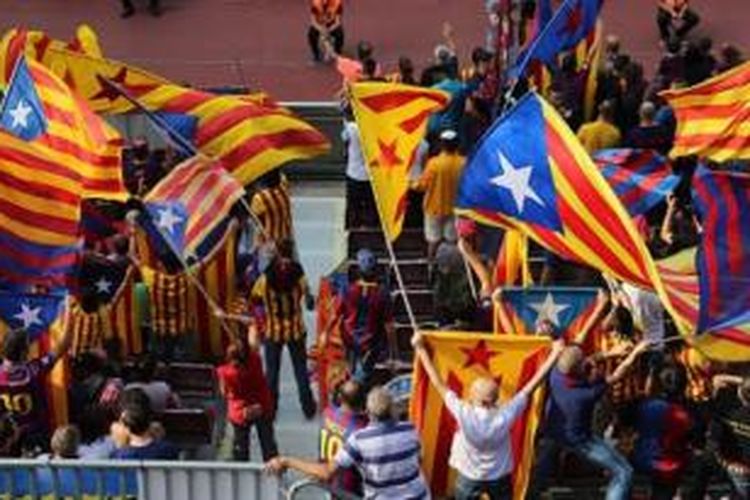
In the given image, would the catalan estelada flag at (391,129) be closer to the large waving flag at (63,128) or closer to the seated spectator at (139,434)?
the large waving flag at (63,128)

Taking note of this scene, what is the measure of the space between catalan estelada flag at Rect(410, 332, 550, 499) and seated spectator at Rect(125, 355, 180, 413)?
80.0 inches

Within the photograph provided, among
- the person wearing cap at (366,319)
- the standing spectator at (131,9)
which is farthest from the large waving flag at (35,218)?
the standing spectator at (131,9)

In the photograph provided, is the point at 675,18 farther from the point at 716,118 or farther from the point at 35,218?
the point at 35,218

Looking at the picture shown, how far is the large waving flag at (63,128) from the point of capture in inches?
508

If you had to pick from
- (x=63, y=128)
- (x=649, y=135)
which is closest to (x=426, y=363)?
(x=63, y=128)

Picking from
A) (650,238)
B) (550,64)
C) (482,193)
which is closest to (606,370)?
(482,193)

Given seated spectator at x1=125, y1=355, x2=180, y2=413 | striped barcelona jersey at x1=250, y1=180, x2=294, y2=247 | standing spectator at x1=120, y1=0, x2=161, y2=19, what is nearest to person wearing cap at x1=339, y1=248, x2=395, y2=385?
seated spectator at x1=125, y1=355, x2=180, y2=413

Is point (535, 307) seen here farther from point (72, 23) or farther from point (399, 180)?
point (72, 23)

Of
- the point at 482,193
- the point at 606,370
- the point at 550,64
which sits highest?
the point at 550,64

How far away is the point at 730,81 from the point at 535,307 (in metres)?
3.10

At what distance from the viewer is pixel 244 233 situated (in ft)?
52.2

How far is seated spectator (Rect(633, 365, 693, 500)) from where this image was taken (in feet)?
37.3

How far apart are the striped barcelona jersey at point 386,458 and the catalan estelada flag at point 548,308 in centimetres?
210

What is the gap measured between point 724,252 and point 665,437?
1388 millimetres
